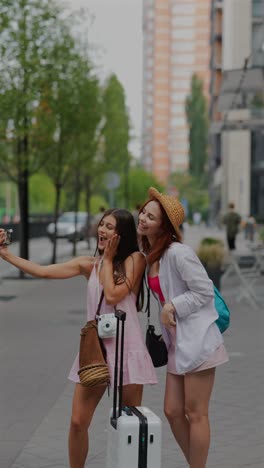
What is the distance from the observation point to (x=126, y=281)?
5.04 metres

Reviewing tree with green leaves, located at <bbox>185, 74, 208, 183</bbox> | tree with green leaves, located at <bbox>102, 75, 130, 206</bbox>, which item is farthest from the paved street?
tree with green leaves, located at <bbox>185, 74, 208, 183</bbox>

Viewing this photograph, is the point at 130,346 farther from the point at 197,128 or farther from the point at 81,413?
the point at 197,128

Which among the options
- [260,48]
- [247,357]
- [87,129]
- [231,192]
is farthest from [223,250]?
[231,192]

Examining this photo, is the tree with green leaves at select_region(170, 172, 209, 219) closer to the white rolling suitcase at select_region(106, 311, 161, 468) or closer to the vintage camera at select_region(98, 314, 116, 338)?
the vintage camera at select_region(98, 314, 116, 338)

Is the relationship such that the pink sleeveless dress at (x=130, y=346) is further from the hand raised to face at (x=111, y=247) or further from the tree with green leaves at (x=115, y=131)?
the tree with green leaves at (x=115, y=131)

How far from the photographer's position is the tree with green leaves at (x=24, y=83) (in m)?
20.7

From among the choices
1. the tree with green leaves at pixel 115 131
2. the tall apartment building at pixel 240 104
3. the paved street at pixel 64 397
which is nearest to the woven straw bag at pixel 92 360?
the paved street at pixel 64 397

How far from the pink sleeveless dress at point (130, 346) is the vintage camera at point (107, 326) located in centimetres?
7

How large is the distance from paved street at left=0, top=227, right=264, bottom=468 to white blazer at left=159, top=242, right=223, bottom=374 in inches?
54.0

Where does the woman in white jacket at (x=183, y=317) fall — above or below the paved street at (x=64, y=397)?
above

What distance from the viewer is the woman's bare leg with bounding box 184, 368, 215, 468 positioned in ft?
16.5

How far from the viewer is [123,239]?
5.13 meters

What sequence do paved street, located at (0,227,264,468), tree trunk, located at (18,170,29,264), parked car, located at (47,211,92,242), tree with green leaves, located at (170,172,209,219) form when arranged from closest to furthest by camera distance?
1. paved street, located at (0,227,264,468)
2. tree trunk, located at (18,170,29,264)
3. parked car, located at (47,211,92,242)
4. tree with green leaves, located at (170,172,209,219)

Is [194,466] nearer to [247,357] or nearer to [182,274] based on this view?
[182,274]
